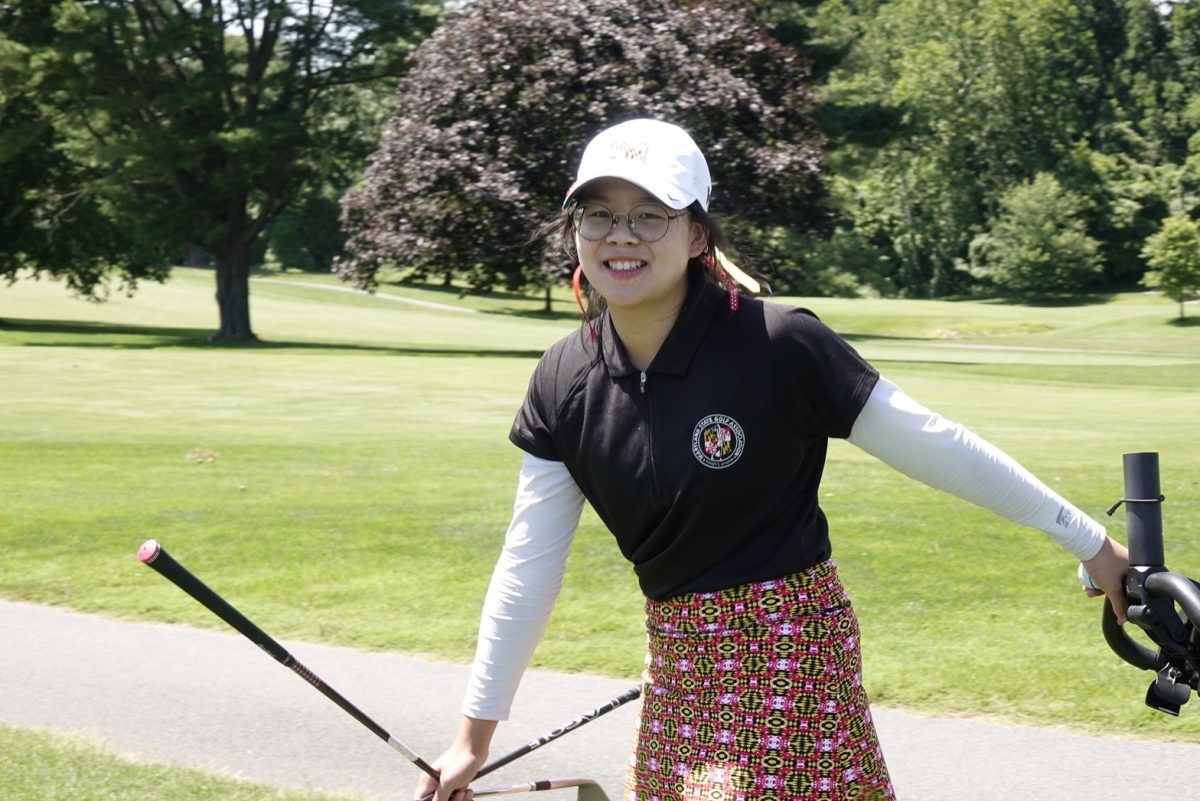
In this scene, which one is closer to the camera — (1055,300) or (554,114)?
(554,114)

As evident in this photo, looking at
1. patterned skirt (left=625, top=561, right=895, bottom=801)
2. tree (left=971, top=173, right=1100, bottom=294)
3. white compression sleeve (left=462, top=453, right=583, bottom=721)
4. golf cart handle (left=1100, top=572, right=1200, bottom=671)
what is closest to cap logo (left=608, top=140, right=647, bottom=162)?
white compression sleeve (left=462, top=453, right=583, bottom=721)

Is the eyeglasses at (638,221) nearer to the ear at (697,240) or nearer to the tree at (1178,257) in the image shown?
the ear at (697,240)

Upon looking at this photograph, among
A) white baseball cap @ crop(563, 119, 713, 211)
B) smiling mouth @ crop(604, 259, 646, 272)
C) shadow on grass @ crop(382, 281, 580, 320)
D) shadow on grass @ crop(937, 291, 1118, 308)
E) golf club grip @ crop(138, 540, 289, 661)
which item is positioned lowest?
shadow on grass @ crop(382, 281, 580, 320)

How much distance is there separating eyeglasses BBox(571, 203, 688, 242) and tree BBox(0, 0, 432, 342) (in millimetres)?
32526

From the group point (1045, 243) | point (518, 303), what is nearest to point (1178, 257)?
point (1045, 243)

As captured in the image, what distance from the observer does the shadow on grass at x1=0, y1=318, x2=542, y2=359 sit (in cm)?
3191

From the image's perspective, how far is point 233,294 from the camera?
37.7 metres

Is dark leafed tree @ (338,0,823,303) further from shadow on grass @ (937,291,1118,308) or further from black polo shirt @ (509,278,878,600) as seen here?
shadow on grass @ (937,291,1118,308)

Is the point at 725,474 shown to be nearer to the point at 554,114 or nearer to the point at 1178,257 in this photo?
the point at 554,114

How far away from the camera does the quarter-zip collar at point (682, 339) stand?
2.59m

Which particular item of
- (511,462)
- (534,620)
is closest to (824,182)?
(511,462)

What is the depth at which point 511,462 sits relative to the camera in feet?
42.3

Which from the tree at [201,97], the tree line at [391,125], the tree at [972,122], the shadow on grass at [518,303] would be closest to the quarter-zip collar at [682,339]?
the tree line at [391,125]

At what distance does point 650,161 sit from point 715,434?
1.58ft
